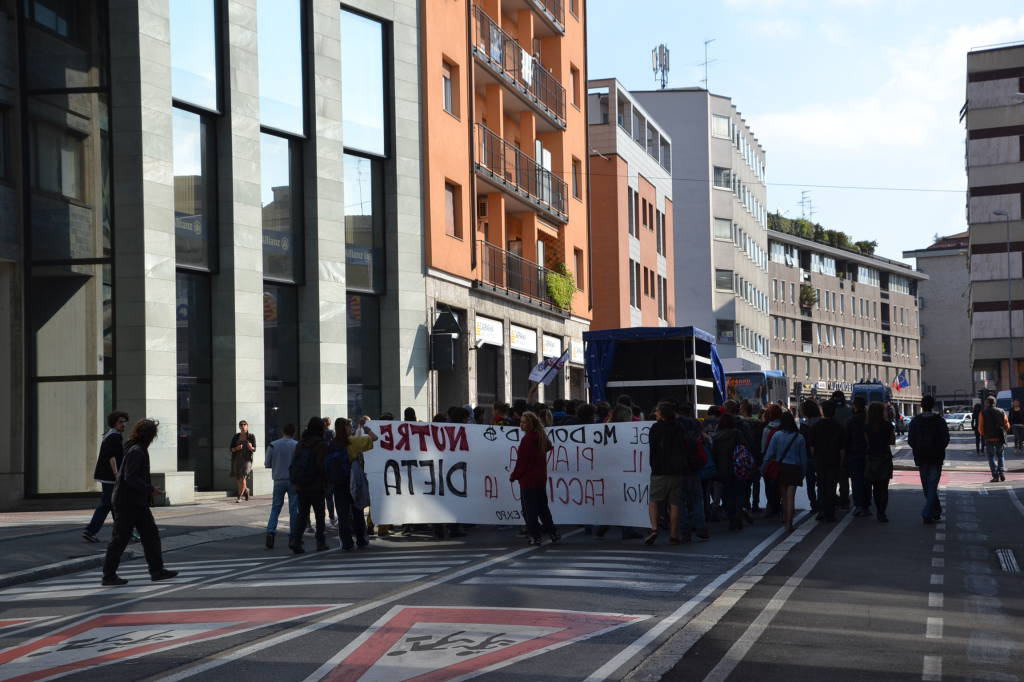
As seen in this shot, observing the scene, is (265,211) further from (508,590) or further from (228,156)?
(508,590)

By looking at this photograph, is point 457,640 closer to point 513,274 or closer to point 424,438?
point 424,438

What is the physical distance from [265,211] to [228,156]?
1791mm

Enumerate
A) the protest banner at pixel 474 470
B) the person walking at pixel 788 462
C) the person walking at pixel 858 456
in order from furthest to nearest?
the person walking at pixel 858 456 → the person walking at pixel 788 462 → the protest banner at pixel 474 470

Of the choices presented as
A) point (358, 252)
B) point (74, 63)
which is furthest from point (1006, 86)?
point (74, 63)

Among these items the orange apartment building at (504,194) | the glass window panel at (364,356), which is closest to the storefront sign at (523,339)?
the orange apartment building at (504,194)

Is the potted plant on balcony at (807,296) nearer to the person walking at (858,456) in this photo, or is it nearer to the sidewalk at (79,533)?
the sidewalk at (79,533)

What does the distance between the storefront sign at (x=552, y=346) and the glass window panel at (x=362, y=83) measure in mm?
12765

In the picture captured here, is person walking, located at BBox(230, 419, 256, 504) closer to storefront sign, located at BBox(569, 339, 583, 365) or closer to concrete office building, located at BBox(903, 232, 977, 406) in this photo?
storefront sign, located at BBox(569, 339, 583, 365)

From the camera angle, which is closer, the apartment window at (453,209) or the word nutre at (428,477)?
the word nutre at (428,477)

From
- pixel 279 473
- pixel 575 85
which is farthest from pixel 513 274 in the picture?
pixel 279 473

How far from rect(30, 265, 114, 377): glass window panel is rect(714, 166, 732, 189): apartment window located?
64904 mm

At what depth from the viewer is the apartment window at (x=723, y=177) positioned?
86688mm

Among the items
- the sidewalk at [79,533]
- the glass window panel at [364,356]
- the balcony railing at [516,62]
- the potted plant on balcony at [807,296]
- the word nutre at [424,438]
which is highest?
the balcony railing at [516,62]

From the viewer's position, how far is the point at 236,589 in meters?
12.9
